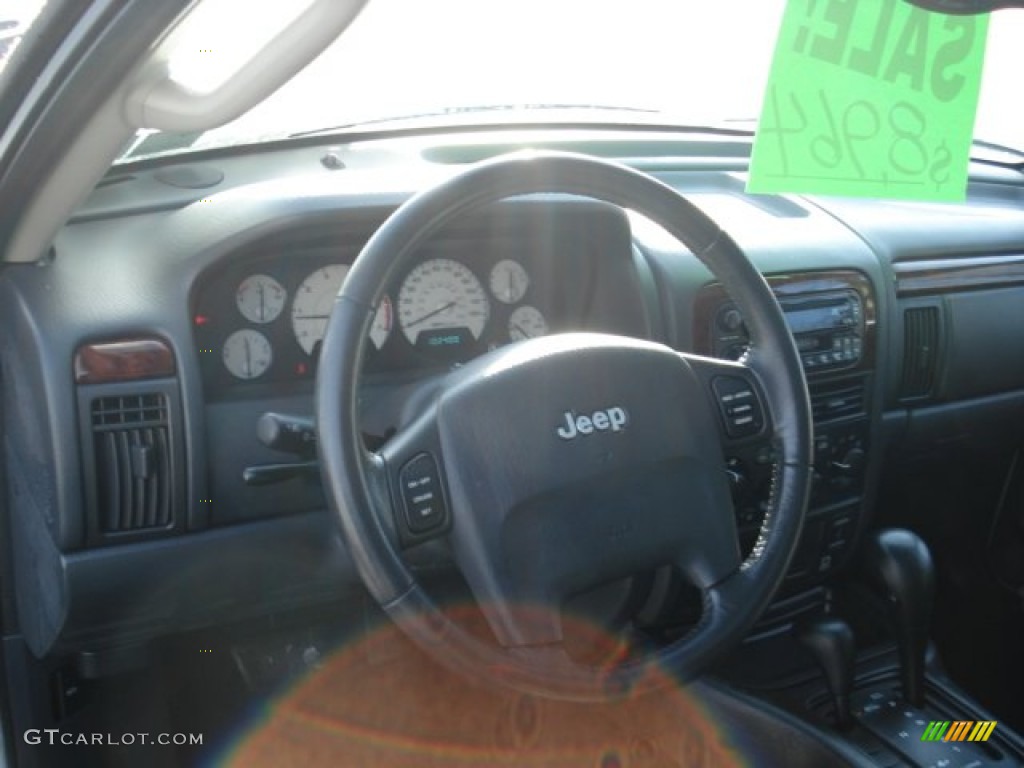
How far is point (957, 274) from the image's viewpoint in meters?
3.11

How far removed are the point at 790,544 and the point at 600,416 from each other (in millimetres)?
356

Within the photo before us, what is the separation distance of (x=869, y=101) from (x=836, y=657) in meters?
1.63

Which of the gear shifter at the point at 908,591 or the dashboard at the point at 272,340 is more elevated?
the dashboard at the point at 272,340

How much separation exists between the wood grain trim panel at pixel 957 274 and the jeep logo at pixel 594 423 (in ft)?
4.52

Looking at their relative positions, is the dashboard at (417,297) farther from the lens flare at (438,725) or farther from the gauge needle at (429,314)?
the lens flare at (438,725)

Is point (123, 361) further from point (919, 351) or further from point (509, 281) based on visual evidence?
point (919, 351)

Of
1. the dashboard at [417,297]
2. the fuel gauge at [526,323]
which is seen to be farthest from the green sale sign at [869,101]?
the fuel gauge at [526,323]

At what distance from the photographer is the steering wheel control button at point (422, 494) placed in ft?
5.59

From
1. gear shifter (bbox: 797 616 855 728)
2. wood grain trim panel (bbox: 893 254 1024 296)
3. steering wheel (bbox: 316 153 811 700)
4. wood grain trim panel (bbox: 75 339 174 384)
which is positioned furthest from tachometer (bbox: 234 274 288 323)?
wood grain trim panel (bbox: 893 254 1024 296)

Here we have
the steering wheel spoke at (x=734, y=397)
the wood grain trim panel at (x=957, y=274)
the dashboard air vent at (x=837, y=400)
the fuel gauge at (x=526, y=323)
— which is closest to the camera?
the steering wheel spoke at (x=734, y=397)

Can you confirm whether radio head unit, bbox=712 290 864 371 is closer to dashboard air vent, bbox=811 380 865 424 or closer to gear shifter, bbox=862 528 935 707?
dashboard air vent, bbox=811 380 865 424

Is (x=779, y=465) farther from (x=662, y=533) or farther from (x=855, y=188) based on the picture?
(x=855, y=188)

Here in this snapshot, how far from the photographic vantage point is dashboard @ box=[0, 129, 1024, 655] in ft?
6.61

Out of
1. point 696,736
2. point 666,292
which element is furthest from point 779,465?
point 696,736
